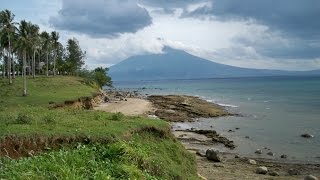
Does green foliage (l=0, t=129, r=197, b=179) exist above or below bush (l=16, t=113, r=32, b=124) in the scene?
below

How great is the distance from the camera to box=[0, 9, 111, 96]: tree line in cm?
5800

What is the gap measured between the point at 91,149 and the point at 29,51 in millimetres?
52009

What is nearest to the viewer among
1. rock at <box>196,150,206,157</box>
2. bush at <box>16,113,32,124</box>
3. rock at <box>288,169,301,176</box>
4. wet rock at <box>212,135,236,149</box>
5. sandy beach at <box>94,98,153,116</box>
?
bush at <box>16,113,32,124</box>

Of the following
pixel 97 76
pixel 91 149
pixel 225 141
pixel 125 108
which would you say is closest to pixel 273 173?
pixel 225 141

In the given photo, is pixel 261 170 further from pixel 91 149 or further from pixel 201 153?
pixel 91 149

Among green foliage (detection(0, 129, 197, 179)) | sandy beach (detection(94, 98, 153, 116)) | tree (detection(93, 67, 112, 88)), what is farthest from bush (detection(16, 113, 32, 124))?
tree (detection(93, 67, 112, 88))

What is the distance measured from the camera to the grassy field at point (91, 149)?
1299cm

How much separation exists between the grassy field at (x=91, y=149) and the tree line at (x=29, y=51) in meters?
34.9

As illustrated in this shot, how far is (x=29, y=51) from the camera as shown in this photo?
64125 mm

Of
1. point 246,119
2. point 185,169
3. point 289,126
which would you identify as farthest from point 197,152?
point 246,119

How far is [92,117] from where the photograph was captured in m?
23.5

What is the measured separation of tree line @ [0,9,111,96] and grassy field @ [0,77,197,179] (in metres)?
34.9

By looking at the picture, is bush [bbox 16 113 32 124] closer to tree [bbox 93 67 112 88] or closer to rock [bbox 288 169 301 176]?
rock [bbox 288 169 301 176]

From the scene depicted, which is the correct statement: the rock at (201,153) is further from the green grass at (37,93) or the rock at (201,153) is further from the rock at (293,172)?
the green grass at (37,93)
